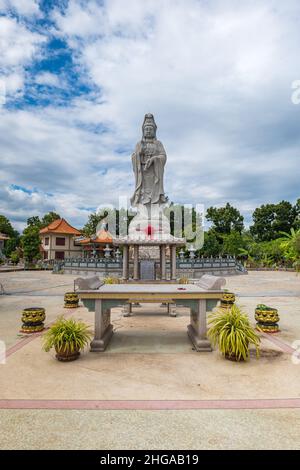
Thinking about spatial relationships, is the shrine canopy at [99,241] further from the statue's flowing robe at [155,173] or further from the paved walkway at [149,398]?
the paved walkway at [149,398]

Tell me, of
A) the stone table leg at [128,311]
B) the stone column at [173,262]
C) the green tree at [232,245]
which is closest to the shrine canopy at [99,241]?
the green tree at [232,245]

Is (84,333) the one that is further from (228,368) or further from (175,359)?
(228,368)

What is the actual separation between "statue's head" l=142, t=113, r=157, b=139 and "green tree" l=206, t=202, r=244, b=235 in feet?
110

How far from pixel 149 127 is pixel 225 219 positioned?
113 feet

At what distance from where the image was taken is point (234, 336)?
561cm

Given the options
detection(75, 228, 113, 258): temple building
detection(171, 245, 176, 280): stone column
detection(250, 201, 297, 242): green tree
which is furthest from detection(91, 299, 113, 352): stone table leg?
detection(250, 201, 297, 242): green tree

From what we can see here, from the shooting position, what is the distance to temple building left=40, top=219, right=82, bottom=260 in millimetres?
45688

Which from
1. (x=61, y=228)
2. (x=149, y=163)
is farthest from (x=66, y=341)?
(x=61, y=228)

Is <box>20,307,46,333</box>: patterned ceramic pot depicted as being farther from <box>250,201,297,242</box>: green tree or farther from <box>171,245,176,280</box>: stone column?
<box>250,201,297,242</box>: green tree

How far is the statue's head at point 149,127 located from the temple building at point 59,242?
29.4 m

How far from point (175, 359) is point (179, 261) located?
18.9 meters

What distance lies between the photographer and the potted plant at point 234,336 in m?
5.53

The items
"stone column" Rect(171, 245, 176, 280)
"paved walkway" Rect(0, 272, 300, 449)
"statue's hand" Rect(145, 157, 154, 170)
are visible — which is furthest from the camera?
"statue's hand" Rect(145, 157, 154, 170)
